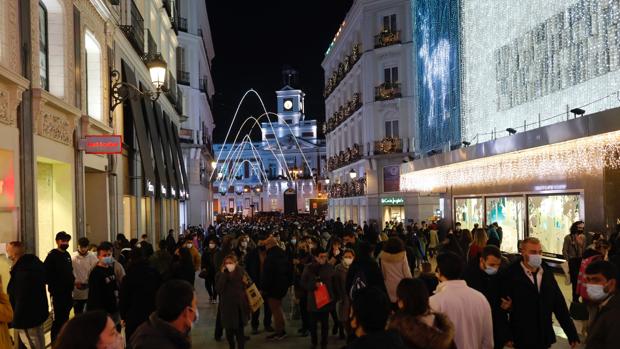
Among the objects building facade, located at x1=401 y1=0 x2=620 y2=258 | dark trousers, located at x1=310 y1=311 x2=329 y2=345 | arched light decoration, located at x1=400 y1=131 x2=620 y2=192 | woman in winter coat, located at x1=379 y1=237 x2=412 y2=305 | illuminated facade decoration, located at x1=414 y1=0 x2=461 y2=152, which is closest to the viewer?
woman in winter coat, located at x1=379 y1=237 x2=412 y2=305

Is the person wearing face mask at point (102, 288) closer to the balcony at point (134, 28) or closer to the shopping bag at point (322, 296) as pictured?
the shopping bag at point (322, 296)

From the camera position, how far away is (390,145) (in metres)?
39.4

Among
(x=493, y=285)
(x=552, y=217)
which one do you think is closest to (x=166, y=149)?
(x=552, y=217)

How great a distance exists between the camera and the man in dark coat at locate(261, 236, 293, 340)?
11070mm

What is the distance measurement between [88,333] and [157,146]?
1987 cm

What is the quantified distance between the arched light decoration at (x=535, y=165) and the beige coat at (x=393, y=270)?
774cm

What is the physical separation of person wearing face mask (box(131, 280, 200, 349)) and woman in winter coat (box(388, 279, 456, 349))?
4.19 ft

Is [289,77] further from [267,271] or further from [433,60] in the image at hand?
[267,271]

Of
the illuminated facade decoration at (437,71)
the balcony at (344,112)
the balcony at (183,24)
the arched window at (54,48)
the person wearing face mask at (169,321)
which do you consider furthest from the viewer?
the balcony at (344,112)

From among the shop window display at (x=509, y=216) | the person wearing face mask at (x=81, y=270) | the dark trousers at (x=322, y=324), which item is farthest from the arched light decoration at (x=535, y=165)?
the person wearing face mask at (x=81, y=270)

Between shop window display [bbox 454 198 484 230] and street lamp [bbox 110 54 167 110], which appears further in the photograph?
shop window display [bbox 454 198 484 230]

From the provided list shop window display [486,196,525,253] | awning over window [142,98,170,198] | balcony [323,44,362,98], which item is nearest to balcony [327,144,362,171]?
balcony [323,44,362,98]

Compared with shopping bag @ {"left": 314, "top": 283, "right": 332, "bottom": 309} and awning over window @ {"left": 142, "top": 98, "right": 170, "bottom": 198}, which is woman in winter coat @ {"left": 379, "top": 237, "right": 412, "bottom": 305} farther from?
awning over window @ {"left": 142, "top": 98, "right": 170, "bottom": 198}

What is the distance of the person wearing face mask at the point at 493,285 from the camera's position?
6258 mm
